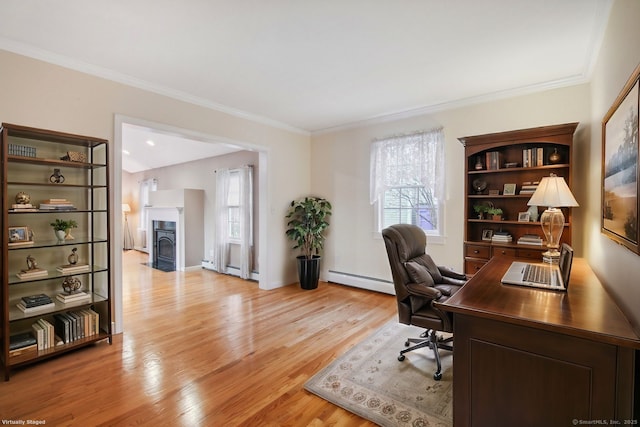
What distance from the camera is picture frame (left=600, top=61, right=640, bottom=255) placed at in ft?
4.32

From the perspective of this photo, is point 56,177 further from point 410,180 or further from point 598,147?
point 598,147

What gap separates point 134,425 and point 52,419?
534 mm

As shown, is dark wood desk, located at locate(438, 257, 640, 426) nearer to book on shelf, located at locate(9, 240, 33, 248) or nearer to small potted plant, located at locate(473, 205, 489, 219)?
small potted plant, located at locate(473, 205, 489, 219)

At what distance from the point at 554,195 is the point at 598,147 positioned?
535 mm

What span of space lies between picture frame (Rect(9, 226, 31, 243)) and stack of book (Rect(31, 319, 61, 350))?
0.73m

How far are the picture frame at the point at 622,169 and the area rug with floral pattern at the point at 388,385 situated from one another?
55.7 inches

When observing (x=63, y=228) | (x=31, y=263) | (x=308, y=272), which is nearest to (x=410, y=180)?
(x=308, y=272)

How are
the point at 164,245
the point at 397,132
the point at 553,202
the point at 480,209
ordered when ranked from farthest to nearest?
the point at 164,245
the point at 397,132
the point at 480,209
the point at 553,202

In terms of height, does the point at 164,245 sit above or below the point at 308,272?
above

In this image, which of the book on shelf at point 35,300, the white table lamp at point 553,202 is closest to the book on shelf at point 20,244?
the book on shelf at point 35,300

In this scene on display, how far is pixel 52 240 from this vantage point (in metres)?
2.70

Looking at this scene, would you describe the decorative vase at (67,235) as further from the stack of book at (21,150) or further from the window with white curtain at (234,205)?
the window with white curtain at (234,205)

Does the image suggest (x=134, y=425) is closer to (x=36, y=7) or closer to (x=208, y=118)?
(x=36, y=7)

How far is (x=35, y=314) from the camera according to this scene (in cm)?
243
